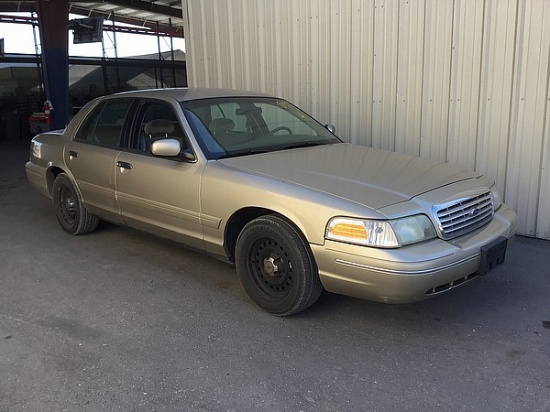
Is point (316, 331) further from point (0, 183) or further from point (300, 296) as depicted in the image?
point (0, 183)

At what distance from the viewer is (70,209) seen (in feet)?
19.1

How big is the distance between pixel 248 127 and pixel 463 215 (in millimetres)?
1991

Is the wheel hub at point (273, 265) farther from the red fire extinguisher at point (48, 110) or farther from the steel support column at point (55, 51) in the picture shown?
the steel support column at point (55, 51)

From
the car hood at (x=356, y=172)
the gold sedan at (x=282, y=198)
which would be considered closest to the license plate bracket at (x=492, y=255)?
the gold sedan at (x=282, y=198)

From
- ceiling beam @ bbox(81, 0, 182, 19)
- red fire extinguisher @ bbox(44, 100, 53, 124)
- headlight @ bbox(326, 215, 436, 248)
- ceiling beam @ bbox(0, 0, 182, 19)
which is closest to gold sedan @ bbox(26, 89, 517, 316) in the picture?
headlight @ bbox(326, 215, 436, 248)

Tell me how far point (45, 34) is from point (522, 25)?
12.6 metres

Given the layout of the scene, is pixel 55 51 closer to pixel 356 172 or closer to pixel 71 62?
pixel 71 62

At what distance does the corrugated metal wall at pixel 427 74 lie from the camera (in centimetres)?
516

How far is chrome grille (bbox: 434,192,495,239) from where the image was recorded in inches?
134

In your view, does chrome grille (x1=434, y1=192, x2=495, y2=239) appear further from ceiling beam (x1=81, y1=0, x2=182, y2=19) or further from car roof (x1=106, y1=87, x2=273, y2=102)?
ceiling beam (x1=81, y1=0, x2=182, y2=19)

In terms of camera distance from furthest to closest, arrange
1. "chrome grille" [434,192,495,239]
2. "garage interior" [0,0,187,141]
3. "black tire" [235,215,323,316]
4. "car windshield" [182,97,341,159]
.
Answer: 1. "garage interior" [0,0,187,141]
2. "car windshield" [182,97,341,159]
3. "black tire" [235,215,323,316]
4. "chrome grille" [434,192,495,239]

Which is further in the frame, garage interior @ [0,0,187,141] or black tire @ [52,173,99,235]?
garage interior @ [0,0,187,141]

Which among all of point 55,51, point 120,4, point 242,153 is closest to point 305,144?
point 242,153

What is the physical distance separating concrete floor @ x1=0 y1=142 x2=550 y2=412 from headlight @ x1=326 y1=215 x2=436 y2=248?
711mm
